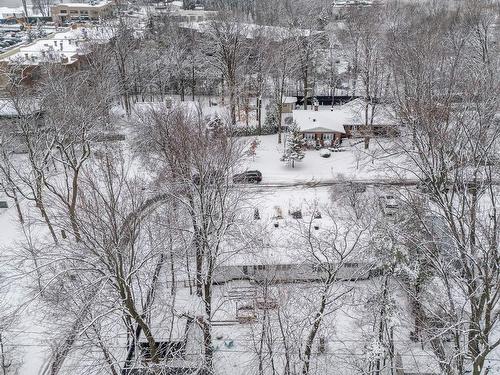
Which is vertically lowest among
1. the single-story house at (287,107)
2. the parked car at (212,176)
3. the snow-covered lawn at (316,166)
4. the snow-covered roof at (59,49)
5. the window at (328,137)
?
the snow-covered lawn at (316,166)

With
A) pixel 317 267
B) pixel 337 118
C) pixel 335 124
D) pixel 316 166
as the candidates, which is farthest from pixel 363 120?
pixel 317 267

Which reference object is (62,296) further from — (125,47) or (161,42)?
(161,42)

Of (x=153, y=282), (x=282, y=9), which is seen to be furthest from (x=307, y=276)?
(x=282, y=9)

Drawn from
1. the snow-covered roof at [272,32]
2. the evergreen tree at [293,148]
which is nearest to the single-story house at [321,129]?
the evergreen tree at [293,148]

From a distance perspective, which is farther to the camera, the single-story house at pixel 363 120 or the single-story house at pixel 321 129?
the single-story house at pixel 321 129

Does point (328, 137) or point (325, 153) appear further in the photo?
point (328, 137)

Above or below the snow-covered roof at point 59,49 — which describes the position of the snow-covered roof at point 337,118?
below

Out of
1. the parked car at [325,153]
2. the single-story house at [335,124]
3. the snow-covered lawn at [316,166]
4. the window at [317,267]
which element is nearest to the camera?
the window at [317,267]

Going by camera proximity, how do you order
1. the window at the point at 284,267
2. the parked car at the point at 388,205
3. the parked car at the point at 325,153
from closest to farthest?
the window at the point at 284,267, the parked car at the point at 388,205, the parked car at the point at 325,153

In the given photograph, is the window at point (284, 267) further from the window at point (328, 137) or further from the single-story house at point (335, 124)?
the window at point (328, 137)

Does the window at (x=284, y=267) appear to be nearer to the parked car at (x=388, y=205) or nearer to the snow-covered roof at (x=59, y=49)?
the parked car at (x=388, y=205)

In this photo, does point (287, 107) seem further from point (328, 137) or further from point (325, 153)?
point (325, 153)
